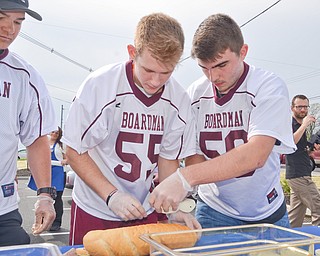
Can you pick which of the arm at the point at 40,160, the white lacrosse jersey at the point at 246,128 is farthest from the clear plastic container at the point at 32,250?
the white lacrosse jersey at the point at 246,128

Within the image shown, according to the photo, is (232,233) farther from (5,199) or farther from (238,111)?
(5,199)

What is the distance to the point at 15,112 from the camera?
1587 millimetres

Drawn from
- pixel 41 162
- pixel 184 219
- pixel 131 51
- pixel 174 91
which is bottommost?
pixel 184 219

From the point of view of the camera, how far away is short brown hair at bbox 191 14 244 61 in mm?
1600

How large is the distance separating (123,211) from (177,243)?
406 millimetres

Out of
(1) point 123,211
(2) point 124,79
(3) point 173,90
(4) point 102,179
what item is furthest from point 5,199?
(3) point 173,90

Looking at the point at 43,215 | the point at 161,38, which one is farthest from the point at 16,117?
the point at 161,38

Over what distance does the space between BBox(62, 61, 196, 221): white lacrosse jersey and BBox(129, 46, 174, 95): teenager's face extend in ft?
0.31

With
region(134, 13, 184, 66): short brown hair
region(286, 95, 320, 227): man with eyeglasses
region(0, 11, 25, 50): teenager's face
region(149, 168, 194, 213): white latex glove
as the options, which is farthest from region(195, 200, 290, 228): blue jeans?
region(286, 95, 320, 227): man with eyeglasses

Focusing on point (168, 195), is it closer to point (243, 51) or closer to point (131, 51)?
point (131, 51)

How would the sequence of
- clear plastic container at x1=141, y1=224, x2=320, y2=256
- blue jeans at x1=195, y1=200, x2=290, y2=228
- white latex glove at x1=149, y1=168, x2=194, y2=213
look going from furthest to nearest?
1. blue jeans at x1=195, y1=200, x2=290, y2=228
2. white latex glove at x1=149, y1=168, x2=194, y2=213
3. clear plastic container at x1=141, y1=224, x2=320, y2=256

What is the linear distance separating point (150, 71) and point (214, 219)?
884 millimetres

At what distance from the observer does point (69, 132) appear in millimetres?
1605

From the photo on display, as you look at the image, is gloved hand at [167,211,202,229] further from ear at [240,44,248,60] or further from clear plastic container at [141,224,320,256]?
ear at [240,44,248,60]
